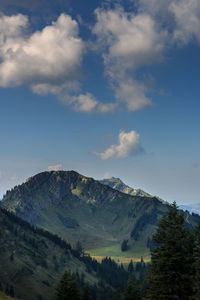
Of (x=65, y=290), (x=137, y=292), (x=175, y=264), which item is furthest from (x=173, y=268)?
(x=137, y=292)

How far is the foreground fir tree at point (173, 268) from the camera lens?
106ft

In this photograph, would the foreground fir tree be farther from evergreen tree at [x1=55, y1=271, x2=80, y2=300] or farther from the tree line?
evergreen tree at [x1=55, y1=271, x2=80, y2=300]

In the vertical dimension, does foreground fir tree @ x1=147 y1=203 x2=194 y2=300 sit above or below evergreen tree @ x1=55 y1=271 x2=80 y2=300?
above

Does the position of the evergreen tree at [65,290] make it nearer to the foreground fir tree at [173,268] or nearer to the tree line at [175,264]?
the tree line at [175,264]

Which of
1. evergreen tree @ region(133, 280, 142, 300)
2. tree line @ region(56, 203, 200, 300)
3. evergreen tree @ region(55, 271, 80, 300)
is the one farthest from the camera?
evergreen tree @ region(133, 280, 142, 300)

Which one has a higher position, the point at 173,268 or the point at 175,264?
the point at 175,264

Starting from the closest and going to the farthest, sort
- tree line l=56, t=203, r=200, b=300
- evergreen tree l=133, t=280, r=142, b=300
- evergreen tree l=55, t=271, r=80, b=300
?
1. tree line l=56, t=203, r=200, b=300
2. evergreen tree l=55, t=271, r=80, b=300
3. evergreen tree l=133, t=280, r=142, b=300

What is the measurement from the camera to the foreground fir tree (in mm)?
32312

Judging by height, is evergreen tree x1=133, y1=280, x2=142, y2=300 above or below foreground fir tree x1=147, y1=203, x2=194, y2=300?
below

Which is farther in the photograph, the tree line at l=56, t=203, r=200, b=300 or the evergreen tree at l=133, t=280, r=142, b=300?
the evergreen tree at l=133, t=280, r=142, b=300

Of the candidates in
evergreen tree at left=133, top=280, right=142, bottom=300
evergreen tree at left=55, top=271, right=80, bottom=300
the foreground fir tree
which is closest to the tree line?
the foreground fir tree

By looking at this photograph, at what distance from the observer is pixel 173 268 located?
107ft

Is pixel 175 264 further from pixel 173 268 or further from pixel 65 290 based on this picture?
pixel 65 290

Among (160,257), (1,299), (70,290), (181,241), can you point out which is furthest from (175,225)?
(70,290)
